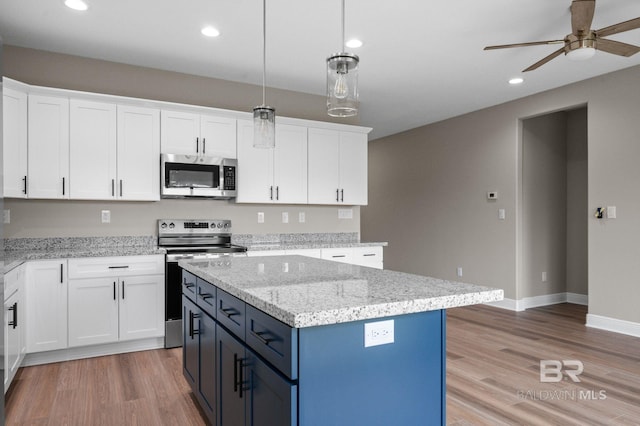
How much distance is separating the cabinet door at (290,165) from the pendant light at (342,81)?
265 cm

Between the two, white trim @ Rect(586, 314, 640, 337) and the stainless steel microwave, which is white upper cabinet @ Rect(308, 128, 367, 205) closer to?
the stainless steel microwave

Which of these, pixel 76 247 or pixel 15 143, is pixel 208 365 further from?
pixel 15 143

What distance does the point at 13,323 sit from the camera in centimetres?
278

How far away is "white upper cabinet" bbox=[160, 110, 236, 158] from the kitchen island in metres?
2.50

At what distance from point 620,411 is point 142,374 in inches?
124

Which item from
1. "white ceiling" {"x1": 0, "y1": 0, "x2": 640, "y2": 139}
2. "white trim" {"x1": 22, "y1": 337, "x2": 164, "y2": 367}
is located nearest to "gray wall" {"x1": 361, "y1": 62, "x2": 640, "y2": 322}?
"white ceiling" {"x1": 0, "y1": 0, "x2": 640, "y2": 139}

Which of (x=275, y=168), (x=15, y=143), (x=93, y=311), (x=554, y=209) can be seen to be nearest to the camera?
(x=15, y=143)

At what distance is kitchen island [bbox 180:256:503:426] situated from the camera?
4.25 ft

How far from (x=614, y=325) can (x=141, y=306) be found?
453cm

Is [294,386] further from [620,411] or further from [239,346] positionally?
[620,411]

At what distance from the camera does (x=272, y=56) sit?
12.9 feet

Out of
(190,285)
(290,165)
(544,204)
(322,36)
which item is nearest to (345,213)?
(290,165)

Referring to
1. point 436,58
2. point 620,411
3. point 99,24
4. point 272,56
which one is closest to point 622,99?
point 436,58

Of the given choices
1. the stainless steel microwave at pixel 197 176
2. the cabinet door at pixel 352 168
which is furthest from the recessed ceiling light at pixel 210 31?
the cabinet door at pixel 352 168
